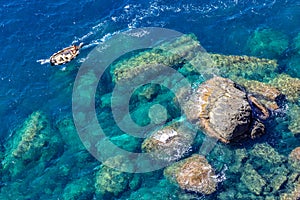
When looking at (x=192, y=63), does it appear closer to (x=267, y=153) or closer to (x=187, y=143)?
(x=187, y=143)

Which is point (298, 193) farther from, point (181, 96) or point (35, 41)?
Result: point (35, 41)

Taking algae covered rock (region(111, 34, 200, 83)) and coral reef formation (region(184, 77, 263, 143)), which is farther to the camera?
algae covered rock (region(111, 34, 200, 83))

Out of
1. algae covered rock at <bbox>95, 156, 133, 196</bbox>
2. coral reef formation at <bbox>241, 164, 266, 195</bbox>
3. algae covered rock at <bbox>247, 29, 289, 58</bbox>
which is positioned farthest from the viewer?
algae covered rock at <bbox>247, 29, 289, 58</bbox>

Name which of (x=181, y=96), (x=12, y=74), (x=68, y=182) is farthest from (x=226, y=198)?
(x=12, y=74)

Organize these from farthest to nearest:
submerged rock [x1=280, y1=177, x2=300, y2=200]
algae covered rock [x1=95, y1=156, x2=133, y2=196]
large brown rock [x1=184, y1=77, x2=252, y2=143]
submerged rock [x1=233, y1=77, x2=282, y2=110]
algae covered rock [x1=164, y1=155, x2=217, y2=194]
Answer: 1. submerged rock [x1=233, y1=77, x2=282, y2=110]
2. algae covered rock [x1=95, y1=156, x2=133, y2=196]
3. large brown rock [x1=184, y1=77, x2=252, y2=143]
4. algae covered rock [x1=164, y1=155, x2=217, y2=194]
5. submerged rock [x1=280, y1=177, x2=300, y2=200]

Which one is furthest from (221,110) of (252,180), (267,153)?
(252,180)

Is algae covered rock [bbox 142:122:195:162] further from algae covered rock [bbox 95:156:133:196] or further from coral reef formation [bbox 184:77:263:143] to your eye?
algae covered rock [bbox 95:156:133:196]

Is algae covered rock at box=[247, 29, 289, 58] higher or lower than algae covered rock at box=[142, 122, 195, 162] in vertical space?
higher

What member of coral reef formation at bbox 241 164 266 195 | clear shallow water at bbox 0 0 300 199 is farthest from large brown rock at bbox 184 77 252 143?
clear shallow water at bbox 0 0 300 199
